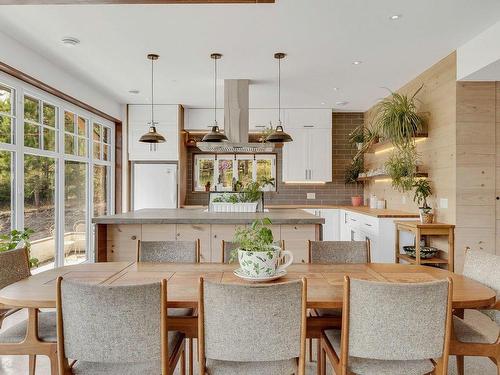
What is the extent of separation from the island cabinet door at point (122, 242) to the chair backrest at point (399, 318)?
263 cm

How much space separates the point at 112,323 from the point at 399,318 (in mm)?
1128

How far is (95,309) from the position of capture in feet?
4.65

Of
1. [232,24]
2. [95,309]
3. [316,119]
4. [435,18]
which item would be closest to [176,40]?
[232,24]

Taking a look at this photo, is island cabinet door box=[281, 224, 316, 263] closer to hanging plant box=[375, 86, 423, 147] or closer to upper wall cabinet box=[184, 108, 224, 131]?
hanging plant box=[375, 86, 423, 147]

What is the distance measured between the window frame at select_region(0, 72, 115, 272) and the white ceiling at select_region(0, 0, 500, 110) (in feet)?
1.46

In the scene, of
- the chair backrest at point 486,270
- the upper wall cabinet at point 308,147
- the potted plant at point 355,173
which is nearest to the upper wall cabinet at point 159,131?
the upper wall cabinet at point 308,147

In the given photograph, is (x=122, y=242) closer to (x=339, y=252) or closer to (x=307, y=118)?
(x=339, y=252)

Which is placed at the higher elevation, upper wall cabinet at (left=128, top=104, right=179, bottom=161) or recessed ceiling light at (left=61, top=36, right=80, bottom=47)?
recessed ceiling light at (left=61, top=36, right=80, bottom=47)

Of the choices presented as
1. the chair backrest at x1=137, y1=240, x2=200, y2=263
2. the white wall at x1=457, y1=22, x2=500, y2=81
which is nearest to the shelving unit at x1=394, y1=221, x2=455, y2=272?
the white wall at x1=457, y1=22, x2=500, y2=81

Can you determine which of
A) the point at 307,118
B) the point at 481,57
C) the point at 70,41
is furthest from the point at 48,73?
the point at 481,57

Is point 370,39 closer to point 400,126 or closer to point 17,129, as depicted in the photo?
point 400,126

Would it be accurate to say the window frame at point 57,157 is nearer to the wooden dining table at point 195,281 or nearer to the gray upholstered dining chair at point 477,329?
the wooden dining table at point 195,281

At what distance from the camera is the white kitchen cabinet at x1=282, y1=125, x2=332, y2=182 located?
21.4 feet

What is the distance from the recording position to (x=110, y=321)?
4.66 ft
